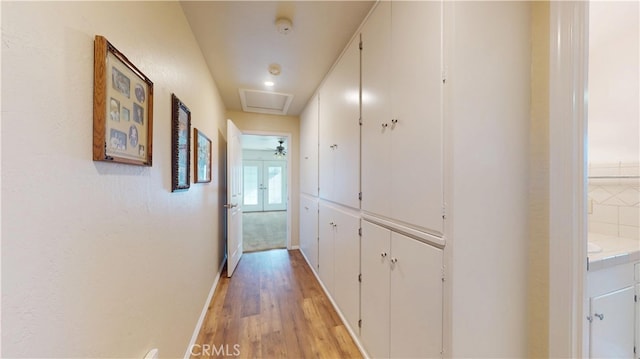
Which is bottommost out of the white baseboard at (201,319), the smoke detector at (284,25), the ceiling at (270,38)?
the white baseboard at (201,319)

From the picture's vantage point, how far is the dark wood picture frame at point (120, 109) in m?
0.69

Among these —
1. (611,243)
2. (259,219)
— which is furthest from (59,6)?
(259,219)

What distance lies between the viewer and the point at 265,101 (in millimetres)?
3234

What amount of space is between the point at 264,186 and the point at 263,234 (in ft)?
12.1

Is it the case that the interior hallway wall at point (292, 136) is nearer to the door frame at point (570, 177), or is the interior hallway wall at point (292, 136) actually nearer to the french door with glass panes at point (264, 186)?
the door frame at point (570, 177)

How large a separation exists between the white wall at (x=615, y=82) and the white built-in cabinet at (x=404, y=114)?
1.56 m

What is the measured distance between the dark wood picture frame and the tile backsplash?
273 cm

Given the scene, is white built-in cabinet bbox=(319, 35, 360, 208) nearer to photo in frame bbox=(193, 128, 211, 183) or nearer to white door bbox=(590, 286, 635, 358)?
photo in frame bbox=(193, 128, 211, 183)

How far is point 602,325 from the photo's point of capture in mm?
1148

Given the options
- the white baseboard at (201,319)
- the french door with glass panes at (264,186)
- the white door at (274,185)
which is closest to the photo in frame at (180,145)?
the white baseboard at (201,319)

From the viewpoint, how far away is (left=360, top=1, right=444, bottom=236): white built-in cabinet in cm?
99

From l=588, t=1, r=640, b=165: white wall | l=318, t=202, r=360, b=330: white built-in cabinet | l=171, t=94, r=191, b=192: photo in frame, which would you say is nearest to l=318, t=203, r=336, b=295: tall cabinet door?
l=318, t=202, r=360, b=330: white built-in cabinet

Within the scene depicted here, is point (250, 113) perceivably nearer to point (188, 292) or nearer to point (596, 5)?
point (188, 292)

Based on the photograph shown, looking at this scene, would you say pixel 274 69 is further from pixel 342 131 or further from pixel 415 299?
pixel 415 299
